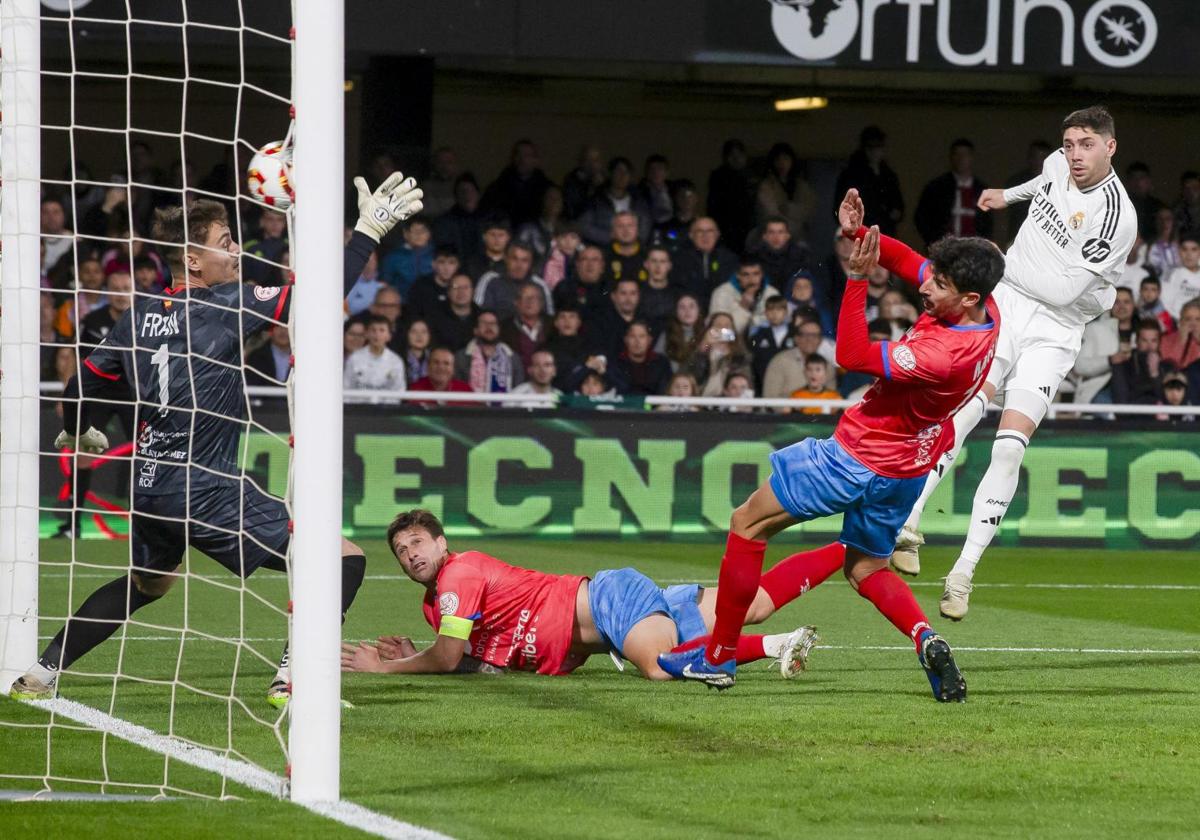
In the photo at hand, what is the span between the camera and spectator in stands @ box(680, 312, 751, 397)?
15.4 meters

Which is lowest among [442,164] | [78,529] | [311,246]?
[78,529]

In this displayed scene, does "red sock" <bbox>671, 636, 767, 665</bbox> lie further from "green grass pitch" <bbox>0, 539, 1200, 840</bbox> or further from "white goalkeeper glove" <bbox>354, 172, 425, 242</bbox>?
"white goalkeeper glove" <bbox>354, 172, 425, 242</bbox>

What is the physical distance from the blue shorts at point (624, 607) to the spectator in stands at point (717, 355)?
8.16m

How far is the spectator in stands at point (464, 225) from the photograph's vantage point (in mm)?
16531

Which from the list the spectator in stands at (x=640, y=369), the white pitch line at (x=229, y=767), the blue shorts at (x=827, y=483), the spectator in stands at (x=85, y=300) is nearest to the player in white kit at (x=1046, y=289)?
the blue shorts at (x=827, y=483)

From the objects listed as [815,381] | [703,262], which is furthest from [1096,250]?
[703,262]

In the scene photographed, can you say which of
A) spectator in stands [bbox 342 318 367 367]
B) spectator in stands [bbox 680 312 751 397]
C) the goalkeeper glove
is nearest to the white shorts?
the goalkeeper glove

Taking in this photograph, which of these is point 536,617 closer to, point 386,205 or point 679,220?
point 386,205

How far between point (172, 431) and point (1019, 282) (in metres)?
4.22

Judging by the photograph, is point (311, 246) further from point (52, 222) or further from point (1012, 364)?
point (52, 222)

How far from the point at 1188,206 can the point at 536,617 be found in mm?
13102

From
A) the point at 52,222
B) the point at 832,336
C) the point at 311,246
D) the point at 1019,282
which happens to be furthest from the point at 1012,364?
the point at 52,222

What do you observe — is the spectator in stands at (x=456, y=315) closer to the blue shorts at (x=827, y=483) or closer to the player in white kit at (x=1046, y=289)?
the player in white kit at (x=1046, y=289)

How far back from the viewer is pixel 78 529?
13891mm
